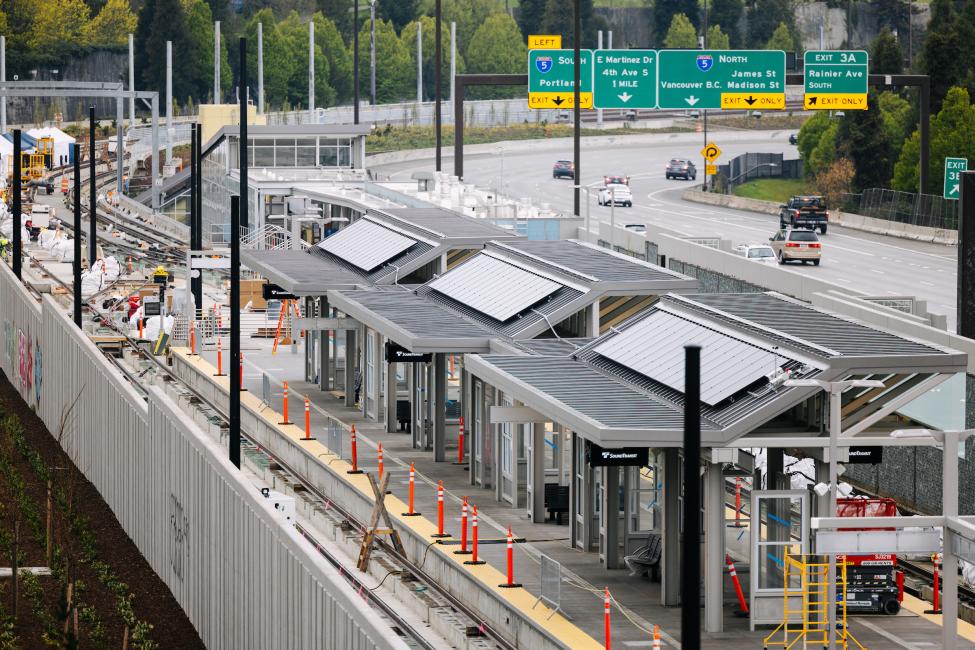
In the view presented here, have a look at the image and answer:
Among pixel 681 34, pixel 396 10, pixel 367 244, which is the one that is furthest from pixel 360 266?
pixel 396 10

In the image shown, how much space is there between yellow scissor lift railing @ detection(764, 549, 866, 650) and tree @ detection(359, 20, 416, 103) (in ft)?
451

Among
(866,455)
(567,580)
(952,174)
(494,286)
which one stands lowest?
(567,580)

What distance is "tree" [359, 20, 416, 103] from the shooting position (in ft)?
523

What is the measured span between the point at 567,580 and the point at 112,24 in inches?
5819

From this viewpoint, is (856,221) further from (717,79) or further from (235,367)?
(235,367)

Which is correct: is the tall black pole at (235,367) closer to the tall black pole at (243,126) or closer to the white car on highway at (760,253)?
the tall black pole at (243,126)

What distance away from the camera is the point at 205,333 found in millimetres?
56469

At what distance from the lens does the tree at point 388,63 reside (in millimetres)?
159500

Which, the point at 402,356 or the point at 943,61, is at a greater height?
the point at 943,61

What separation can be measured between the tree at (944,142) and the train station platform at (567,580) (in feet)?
167

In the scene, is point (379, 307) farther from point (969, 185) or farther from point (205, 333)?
point (205, 333)

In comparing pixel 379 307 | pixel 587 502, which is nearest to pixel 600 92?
pixel 379 307

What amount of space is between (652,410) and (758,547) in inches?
80.9

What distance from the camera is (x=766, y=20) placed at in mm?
170500
